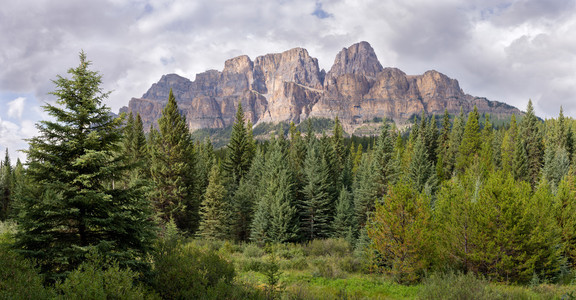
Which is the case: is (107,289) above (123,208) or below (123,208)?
below

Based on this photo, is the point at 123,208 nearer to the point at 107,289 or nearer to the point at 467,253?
the point at 107,289

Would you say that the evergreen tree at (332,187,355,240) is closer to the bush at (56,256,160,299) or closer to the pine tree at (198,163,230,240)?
the pine tree at (198,163,230,240)

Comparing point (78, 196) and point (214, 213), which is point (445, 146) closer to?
point (214, 213)

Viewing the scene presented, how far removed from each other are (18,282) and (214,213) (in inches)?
930

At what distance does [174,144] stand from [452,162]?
41825mm

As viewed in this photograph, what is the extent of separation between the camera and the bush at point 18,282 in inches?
182

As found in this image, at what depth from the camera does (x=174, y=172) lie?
29125 mm

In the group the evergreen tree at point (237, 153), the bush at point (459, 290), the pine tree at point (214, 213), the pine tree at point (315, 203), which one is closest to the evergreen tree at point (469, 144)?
the pine tree at point (315, 203)

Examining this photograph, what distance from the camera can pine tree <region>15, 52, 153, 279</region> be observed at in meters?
8.25

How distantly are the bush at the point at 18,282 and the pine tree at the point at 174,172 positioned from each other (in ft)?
73.5

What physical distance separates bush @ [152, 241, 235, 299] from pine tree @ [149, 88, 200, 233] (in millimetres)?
20756

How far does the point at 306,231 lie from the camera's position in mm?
31938

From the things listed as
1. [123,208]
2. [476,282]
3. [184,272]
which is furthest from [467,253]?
[123,208]

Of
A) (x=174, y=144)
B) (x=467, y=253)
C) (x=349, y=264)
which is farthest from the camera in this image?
(x=174, y=144)
